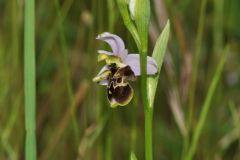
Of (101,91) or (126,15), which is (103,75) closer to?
(126,15)

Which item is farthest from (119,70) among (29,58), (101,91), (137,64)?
(101,91)

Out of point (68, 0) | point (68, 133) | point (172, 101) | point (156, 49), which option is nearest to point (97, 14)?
point (68, 0)

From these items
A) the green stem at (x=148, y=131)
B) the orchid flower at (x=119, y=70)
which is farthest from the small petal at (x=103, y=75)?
the green stem at (x=148, y=131)

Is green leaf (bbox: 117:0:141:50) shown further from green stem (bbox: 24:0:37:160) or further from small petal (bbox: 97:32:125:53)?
green stem (bbox: 24:0:37:160)

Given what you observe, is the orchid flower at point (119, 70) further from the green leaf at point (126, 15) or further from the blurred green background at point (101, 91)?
the blurred green background at point (101, 91)

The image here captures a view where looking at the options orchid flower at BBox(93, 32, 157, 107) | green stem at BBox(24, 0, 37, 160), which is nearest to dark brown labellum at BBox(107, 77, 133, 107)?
orchid flower at BBox(93, 32, 157, 107)

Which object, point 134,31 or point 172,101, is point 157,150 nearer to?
point 172,101

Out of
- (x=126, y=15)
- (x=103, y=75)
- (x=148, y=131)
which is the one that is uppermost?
(x=126, y=15)
